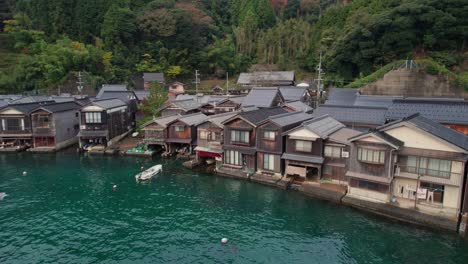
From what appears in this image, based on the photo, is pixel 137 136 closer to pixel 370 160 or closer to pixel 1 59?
pixel 370 160

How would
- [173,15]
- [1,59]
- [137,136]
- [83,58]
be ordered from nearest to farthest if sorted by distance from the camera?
[137,136] < [83,58] < [1,59] < [173,15]

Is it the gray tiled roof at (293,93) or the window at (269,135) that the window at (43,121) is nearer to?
the window at (269,135)

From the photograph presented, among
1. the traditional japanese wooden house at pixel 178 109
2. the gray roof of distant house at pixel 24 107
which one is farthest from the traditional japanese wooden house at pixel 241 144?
the gray roof of distant house at pixel 24 107

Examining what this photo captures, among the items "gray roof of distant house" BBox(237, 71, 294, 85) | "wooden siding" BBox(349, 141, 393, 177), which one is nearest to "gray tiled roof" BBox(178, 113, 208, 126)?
"wooden siding" BBox(349, 141, 393, 177)

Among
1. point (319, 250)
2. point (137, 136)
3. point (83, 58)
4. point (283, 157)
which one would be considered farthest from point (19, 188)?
point (83, 58)

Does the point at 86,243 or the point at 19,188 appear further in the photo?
the point at 19,188

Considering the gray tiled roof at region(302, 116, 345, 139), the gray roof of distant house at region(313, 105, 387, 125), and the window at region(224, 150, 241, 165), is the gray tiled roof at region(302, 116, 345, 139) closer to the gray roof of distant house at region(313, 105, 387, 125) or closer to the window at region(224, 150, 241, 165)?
the gray roof of distant house at region(313, 105, 387, 125)
